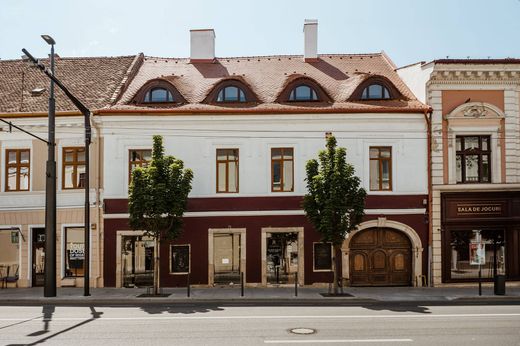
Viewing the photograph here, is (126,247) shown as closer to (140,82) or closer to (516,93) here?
(140,82)

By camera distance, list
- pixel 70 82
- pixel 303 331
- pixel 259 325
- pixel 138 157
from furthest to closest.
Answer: pixel 70 82 → pixel 138 157 → pixel 259 325 → pixel 303 331

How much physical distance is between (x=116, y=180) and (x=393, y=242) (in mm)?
11967

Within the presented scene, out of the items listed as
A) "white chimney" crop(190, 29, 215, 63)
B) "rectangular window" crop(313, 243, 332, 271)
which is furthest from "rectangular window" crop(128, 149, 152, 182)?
"rectangular window" crop(313, 243, 332, 271)

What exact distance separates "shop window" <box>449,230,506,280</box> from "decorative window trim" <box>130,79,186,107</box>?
1301cm

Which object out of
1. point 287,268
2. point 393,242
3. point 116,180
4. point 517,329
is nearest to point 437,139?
point 393,242

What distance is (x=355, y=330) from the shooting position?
43.5 ft

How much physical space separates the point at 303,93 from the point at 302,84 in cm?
42

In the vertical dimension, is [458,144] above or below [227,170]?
above

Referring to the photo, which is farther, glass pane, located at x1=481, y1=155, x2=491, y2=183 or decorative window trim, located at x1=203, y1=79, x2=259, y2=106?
decorative window trim, located at x1=203, y1=79, x2=259, y2=106

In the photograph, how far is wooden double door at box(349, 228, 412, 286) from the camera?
2277 centimetres

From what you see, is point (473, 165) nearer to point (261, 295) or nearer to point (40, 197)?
point (261, 295)

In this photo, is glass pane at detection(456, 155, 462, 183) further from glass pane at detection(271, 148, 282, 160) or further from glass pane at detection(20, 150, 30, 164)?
glass pane at detection(20, 150, 30, 164)

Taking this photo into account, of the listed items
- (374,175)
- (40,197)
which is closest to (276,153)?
(374,175)

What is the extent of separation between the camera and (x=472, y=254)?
22625 millimetres
